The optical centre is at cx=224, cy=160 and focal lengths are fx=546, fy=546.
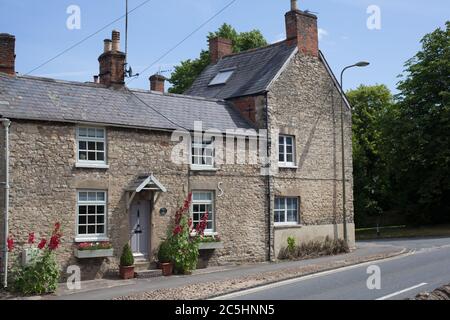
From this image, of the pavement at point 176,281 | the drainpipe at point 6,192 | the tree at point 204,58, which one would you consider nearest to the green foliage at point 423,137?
the tree at point 204,58

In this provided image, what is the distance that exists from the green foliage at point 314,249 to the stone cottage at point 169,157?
358 millimetres

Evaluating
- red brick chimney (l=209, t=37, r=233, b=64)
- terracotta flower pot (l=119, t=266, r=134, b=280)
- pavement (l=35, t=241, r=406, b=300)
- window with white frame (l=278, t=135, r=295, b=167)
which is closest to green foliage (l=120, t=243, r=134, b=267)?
terracotta flower pot (l=119, t=266, r=134, b=280)

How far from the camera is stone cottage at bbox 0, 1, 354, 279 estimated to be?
16656 millimetres

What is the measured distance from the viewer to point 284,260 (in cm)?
2188

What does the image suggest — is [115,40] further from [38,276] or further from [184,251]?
[38,276]

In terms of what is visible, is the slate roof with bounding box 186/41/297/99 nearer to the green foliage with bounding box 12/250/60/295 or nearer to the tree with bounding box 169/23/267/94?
the green foliage with bounding box 12/250/60/295

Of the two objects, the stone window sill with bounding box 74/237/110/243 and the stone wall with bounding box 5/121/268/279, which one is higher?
the stone wall with bounding box 5/121/268/279

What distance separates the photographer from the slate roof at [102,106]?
56.1 ft

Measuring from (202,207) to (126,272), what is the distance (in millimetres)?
4094

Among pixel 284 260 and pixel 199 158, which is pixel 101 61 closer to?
pixel 199 158

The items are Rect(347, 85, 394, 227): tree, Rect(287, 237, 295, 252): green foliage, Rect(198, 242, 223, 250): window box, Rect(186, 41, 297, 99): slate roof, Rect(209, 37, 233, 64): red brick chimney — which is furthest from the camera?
Rect(347, 85, 394, 227): tree

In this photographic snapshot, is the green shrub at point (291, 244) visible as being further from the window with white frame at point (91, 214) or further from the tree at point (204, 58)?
the tree at point (204, 58)

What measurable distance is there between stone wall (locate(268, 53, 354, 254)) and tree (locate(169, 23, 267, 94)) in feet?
60.7

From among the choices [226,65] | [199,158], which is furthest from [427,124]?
[199,158]
